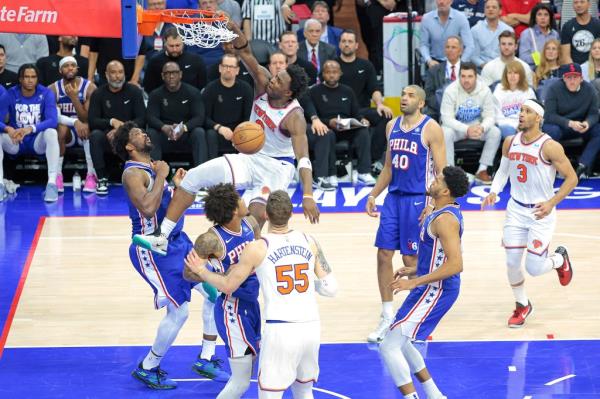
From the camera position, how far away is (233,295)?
288 inches

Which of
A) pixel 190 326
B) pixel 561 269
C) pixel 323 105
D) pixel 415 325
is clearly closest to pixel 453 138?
pixel 323 105

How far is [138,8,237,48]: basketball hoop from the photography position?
8500 mm

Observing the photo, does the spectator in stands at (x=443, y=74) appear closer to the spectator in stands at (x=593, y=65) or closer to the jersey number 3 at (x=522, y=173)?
the spectator in stands at (x=593, y=65)

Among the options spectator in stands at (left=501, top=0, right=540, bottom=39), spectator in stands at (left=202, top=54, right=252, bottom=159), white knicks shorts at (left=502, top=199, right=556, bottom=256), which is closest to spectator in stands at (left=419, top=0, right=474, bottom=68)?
spectator in stands at (left=501, top=0, right=540, bottom=39)

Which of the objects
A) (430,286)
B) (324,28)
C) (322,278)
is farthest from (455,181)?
(324,28)

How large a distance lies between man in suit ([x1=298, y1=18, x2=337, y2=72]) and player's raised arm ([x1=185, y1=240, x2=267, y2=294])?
941 centimetres

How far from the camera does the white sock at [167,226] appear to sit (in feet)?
27.5

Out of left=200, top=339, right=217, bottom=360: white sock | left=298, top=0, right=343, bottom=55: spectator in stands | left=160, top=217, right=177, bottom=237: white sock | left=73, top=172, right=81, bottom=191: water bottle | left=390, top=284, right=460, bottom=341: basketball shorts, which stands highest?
left=298, top=0, right=343, bottom=55: spectator in stands

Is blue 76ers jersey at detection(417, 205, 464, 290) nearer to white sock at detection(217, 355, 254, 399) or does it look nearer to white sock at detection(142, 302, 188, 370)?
white sock at detection(217, 355, 254, 399)

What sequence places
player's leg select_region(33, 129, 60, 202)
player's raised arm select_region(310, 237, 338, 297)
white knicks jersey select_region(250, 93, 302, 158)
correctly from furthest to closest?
player's leg select_region(33, 129, 60, 202), white knicks jersey select_region(250, 93, 302, 158), player's raised arm select_region(310, 237, 338, 297)

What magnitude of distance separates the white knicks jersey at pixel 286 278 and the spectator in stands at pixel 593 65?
10.0 m

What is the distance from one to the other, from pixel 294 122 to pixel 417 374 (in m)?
2.55

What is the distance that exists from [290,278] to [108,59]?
406 inches

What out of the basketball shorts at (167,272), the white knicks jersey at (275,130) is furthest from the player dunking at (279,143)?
the basketball shorts at (167,272)
